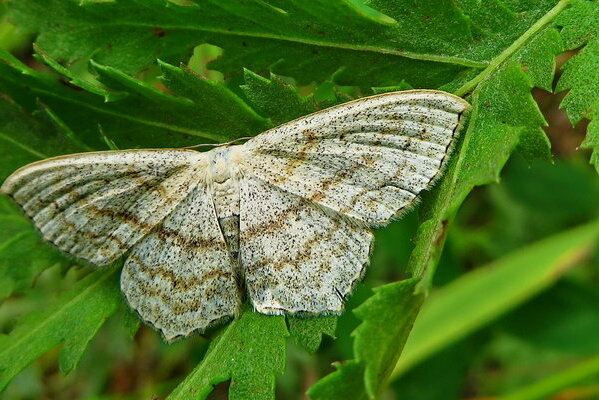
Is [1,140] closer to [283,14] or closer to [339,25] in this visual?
[283,14]

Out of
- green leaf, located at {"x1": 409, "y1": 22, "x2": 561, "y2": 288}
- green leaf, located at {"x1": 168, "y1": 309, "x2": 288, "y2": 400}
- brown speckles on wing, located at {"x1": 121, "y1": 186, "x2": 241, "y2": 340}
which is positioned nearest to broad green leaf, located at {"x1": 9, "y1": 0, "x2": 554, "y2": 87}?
green leaf, located at {"x1": 409, "y1": 22, "x2": 561, "y2": 288}

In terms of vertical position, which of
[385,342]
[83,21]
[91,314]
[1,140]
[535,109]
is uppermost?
[535,109]

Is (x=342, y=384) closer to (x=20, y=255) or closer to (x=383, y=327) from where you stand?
(x=383, y=327)

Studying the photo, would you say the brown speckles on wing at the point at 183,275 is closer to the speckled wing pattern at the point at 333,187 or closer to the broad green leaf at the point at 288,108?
the speckled wing pattern at the point at 333,187

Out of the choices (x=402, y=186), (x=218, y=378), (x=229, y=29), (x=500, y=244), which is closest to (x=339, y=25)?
(x=229, y=29)

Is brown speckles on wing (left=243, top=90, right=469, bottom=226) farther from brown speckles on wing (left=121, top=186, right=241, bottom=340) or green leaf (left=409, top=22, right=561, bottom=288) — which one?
brown speckles on wing (left=121, top=186, right=241, bottom=340)
